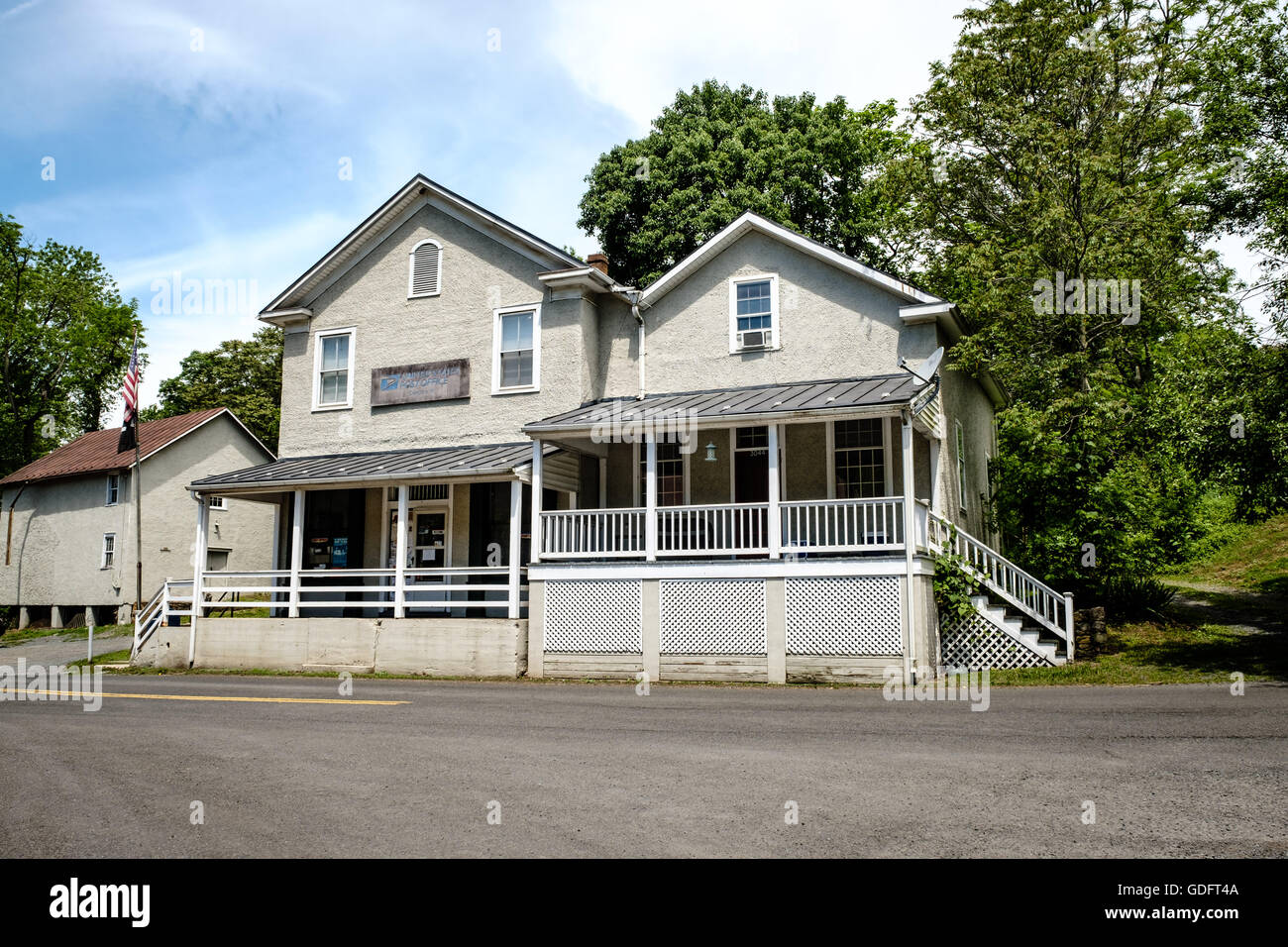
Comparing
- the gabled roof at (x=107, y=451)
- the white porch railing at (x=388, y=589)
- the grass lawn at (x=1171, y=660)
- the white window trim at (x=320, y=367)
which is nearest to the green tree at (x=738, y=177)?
the white window trim at (x=320, y=367)

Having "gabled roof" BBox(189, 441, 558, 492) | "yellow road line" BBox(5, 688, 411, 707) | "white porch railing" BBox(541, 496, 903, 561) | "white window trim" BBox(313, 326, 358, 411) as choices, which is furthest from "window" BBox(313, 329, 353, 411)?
"yellow road line" BBox(5, 688, 411, 707)

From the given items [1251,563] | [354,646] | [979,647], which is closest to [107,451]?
[354,646]

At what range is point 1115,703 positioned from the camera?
11.5 metres

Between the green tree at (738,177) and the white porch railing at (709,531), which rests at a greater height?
the green tree at (738,177)

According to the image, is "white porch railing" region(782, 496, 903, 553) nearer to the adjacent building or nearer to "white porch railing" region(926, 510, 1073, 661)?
"white porch railing" region(926, 510, 1073, 661)

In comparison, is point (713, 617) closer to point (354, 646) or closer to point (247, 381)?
point (354, 646)

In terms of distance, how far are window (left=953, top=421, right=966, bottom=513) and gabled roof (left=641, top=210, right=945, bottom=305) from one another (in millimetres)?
3631

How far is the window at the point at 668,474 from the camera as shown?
19.3m

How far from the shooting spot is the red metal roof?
107 ft

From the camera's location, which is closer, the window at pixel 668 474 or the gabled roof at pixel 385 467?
the gabled roof at pixel 385 467

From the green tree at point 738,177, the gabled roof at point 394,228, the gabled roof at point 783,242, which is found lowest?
the gabled roof at point 783,242

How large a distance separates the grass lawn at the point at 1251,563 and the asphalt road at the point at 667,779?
56.8ft

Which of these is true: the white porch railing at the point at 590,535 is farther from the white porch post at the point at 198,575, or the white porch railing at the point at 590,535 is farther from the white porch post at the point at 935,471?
the white porch post at the point at 198,575

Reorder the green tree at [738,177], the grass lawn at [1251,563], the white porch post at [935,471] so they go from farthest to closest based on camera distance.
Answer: the green tree at [738,177] < the grass lawn at [1251,563] < the white porch post at [935,471]
